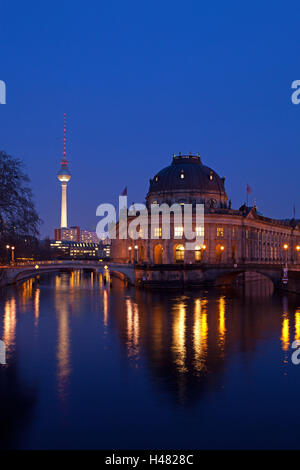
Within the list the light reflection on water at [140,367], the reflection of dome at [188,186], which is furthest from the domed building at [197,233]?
the light reflection on water at [140,367]

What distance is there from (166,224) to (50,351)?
75125mm

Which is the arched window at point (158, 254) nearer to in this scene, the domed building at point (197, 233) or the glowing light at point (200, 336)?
the domed building at point (197, 233)

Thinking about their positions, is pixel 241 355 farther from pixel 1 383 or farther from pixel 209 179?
pixel 209 179

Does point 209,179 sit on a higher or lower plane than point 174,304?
higher

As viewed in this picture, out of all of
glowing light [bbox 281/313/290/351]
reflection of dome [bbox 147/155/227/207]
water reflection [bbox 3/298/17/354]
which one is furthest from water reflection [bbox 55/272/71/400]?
reflection of dome [bbox 147/155/227/207]

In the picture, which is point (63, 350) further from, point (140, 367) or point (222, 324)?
point (222, 324)

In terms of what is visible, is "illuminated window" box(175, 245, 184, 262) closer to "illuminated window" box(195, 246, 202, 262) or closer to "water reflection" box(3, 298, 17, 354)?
"illuminated window" box(195, 246, 202, 262)

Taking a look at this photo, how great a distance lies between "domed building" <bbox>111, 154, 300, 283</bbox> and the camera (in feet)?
319

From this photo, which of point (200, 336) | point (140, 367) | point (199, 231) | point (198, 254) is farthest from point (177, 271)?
point (140, 367)

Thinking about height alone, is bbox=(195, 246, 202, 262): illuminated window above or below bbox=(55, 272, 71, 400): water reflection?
above

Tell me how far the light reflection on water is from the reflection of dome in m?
62.9

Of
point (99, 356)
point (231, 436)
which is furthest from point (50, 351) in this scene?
point (231, 436)

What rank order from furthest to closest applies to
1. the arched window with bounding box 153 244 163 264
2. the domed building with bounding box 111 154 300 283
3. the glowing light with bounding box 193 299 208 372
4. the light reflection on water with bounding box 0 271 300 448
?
the arched window with bounding box 153 244 163 264
the domed building with bounding box 111 154 300 283
the glowing light with bounding box 193 299 208 372
the light reflection on water with bounding box 0 271 300 448

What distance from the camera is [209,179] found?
12512 cm
